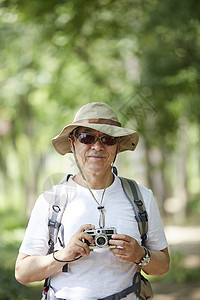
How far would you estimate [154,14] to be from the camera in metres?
6.20

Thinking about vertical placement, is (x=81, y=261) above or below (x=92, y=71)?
below

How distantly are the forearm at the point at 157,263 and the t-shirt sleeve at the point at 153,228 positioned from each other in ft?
0.15

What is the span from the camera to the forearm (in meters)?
2.30

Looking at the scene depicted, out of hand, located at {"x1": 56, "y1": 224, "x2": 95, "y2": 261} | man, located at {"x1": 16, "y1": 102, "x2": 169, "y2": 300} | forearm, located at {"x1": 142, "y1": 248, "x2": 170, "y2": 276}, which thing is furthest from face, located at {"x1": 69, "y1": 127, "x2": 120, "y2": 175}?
forearm, located at {"x1": 142, "y1": 248, "x2": 170, "y2": 276}

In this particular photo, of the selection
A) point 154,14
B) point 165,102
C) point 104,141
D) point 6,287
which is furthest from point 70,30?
point 104,141

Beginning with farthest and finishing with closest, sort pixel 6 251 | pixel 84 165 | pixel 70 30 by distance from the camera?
pixel 6 251
pixel 70 30
pixel 84 165

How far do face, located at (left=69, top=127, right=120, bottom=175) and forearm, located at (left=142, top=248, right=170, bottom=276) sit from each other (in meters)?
0.53

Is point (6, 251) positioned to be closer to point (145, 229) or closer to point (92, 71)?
point (92, 71)

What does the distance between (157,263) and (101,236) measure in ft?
1.38

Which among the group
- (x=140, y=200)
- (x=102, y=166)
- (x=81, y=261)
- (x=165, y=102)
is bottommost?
(x=81, y=261)

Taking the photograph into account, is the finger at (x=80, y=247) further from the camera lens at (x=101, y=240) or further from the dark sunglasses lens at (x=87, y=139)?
the dark sunglasses lens at (x=87, y=139)

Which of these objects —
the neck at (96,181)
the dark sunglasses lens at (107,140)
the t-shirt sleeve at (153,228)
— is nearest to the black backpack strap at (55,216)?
the neck at (96,181)

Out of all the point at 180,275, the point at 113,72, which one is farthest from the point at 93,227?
the point at 113,72

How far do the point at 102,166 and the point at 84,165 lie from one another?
10 cm
